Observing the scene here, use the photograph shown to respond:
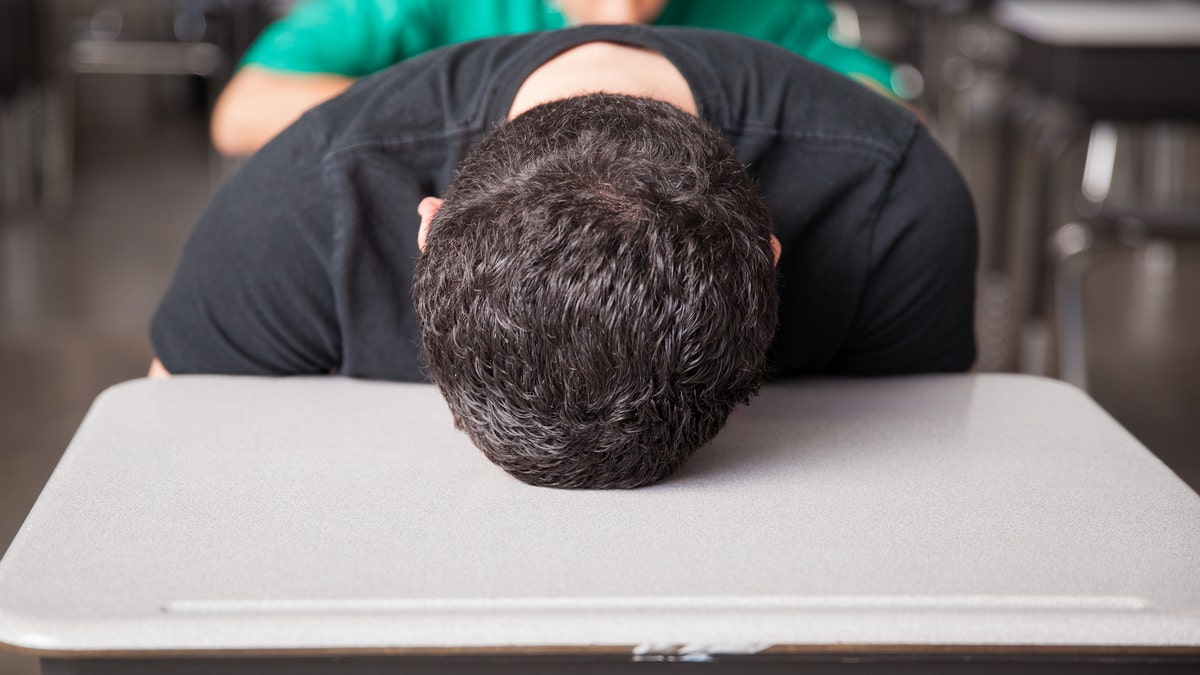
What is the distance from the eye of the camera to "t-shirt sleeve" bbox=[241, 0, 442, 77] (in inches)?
58.9

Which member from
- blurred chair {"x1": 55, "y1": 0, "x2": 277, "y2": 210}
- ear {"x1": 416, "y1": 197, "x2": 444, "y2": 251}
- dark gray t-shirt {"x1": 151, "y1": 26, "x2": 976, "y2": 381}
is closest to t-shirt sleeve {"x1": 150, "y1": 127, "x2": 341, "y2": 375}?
dark gray t-shirt {"x1": 151, "y1": 26, "x2": 976, "y2": 381}

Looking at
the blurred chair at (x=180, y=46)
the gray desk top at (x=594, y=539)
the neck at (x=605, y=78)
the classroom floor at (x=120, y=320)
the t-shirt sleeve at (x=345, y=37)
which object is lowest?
the classroom floor at (x=120, y=320)

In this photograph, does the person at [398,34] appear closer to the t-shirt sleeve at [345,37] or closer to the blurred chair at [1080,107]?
the t-shirt sleeve at [345,37]

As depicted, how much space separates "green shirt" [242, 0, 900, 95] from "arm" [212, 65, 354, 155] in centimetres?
2

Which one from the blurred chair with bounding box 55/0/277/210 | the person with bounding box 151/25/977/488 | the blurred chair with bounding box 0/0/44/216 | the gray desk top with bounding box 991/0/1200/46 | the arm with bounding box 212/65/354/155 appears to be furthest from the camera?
the blurred chair with bounding box 55/0/277/210

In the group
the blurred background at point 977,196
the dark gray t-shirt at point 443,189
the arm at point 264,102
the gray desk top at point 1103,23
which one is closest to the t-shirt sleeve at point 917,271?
the dark gray t-shirt at point 443,189

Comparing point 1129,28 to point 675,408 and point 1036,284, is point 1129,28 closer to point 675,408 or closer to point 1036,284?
point 1036,284

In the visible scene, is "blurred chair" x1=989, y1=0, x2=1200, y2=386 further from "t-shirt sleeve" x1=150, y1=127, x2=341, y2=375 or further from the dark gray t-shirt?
"t-shirt sleeve" x1=150, y1=127, x2=341, y2=375

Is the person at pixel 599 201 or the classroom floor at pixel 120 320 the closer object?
the person at pixel 599 201

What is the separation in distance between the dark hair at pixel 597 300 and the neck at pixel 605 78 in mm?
147

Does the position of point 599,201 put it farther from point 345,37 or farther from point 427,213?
point 345,37

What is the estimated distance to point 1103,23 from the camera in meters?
2.25

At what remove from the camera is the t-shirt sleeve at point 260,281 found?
0.96m

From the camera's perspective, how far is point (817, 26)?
5.69 ft
